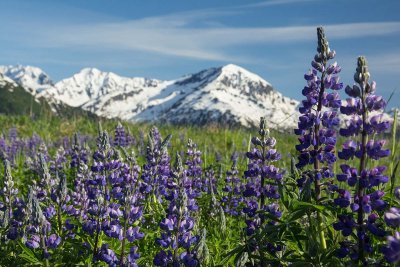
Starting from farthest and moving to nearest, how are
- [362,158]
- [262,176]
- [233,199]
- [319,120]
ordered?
[233,199] → [262,176] → [319,120] → [362,158]

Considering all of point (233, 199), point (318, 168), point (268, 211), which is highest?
point (318, 168)

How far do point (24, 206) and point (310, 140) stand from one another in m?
2.55

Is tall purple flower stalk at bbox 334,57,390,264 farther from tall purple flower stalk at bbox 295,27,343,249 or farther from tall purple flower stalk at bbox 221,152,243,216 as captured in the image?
tall purple flower stalk at bbox 221,152,243,216

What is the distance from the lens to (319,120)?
10.6ft

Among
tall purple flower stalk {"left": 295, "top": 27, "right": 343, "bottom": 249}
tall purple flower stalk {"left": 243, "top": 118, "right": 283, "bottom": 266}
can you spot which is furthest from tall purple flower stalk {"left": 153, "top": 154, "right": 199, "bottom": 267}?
tall purple flower stalk {"left": 295, "top": 27, "right": 343, "bottom": 249}

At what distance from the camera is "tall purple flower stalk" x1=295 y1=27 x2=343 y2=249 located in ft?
A: 10.6

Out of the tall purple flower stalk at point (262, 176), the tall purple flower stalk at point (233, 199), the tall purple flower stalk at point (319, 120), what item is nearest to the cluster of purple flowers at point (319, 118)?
the tall purple flower stalk at point (319, 120)

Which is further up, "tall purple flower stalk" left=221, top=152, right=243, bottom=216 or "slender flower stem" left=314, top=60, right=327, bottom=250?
"slender flower stem" left=314, top=60, right=327, bottom=250

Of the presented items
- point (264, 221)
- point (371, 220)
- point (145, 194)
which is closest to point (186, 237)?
point (264, 221)

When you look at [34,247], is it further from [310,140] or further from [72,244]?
[310,140]

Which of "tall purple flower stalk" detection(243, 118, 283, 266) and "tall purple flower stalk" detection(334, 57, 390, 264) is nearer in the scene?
"tall purple flower stalk" detection(334, 57, 390, 264)

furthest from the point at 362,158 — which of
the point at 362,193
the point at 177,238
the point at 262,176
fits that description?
the point at 177,238

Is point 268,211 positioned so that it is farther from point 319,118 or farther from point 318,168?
point 319,118

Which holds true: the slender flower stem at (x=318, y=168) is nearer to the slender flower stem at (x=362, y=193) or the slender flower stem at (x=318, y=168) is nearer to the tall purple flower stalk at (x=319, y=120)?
the tall purple flower stalk at (x=319, y=120)
